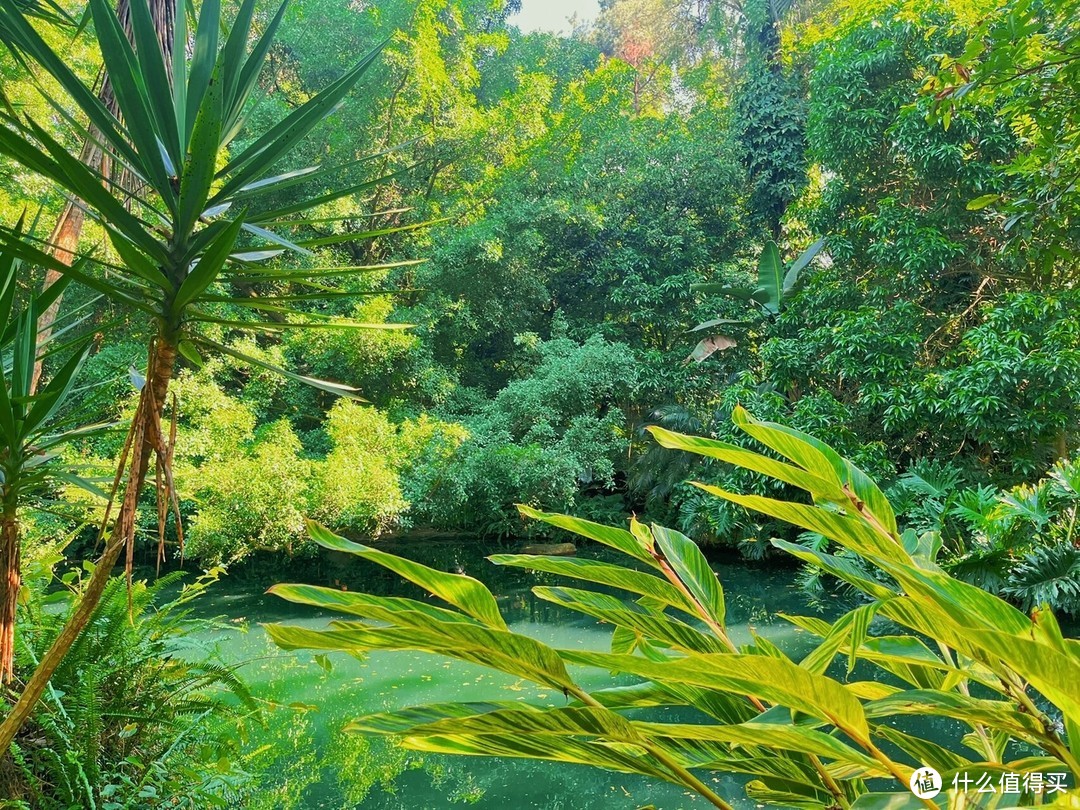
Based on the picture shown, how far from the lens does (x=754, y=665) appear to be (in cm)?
35

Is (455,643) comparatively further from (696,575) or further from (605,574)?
(696,575)

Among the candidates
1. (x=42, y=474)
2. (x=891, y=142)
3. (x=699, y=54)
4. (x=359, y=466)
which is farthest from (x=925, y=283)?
A: (x=699, y=54)

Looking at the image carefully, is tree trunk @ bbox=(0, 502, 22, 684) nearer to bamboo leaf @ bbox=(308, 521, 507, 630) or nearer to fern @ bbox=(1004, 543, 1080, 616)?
bamboo leaf @ bbox=(308, 521, 507, 630)

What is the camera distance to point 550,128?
11.6m

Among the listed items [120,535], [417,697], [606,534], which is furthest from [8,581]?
[417,697]

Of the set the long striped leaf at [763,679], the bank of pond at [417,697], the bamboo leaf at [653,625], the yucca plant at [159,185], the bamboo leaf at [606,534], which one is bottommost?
the bank of pond at [417,697]

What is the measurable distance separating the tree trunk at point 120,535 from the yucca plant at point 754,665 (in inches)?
20.1

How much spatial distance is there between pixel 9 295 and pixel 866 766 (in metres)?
1.34

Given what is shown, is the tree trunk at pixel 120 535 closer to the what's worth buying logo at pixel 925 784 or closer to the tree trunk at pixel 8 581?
the tree trunk at pixel 8 581

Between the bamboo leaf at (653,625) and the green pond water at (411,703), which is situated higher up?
the bamboo leaf at (653,625)

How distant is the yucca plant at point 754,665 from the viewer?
1.15 ft

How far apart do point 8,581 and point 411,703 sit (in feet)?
9.11

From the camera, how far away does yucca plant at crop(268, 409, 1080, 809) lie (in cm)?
35

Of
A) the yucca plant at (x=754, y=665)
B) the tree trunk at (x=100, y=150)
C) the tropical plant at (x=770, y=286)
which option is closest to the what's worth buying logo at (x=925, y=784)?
the yucca plant at (x=754, y=665)
